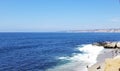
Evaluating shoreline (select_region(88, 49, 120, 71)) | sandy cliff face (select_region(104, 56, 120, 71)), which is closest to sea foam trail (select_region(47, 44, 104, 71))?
shoreline (select_region(88, 49, 120, 71))

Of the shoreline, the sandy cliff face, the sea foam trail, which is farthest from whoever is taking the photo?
the sea foam trail

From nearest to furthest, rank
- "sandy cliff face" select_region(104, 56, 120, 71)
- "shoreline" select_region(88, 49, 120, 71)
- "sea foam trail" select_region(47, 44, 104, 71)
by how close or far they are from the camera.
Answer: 1. "sandy cliff face" select_region(104, 56, 120, 71)
2. "shoreline" select_region(88, 49, 120, 71)
3. "sea foam trail" select_region(47, 44, 104, 71)

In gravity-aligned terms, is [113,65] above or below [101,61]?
above

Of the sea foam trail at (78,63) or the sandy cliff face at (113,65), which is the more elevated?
the sandy cliff face at (113,65)

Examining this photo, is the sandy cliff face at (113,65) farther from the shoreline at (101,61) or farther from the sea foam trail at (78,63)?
the sea foam trail at (78,63)

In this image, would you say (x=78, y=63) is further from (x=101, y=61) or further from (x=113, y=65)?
(x=113, y=65)

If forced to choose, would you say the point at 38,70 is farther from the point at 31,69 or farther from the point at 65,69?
the point at 65,69

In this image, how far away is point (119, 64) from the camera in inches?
837

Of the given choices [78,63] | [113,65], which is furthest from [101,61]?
[113,65]

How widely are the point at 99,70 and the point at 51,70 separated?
35.5 ft

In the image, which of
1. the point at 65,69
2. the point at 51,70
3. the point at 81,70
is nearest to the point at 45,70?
the point at 51,70

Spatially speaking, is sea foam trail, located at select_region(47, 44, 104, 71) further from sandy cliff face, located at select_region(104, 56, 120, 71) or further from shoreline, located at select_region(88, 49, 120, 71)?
sandy cliff face, located at select_region(104, 56, 120, 71)

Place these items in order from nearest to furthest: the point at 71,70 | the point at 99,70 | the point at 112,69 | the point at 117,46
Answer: the point at 112,69
the point at 99,70
the point at 71,70
the point at 117,46

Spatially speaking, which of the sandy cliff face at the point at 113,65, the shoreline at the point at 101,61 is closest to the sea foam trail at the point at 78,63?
the shoreline at the point at 101,61
